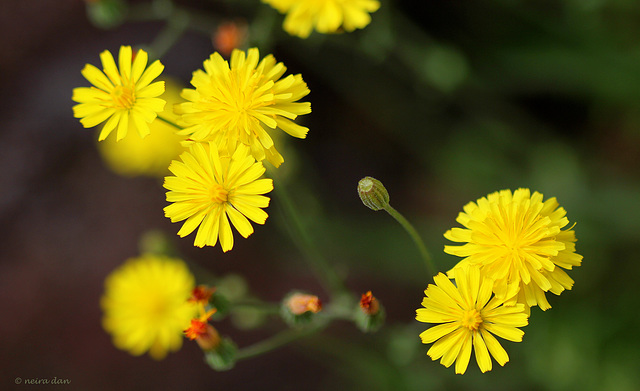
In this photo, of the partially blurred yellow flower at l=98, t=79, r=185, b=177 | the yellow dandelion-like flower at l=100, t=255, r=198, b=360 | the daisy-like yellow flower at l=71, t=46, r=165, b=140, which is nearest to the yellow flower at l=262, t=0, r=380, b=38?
the daisy-like yellow flower at l=71, t=46, r=165, b=140

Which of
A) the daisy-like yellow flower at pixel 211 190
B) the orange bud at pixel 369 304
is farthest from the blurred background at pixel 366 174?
the daisy-like yellow flower at pixel 211 190

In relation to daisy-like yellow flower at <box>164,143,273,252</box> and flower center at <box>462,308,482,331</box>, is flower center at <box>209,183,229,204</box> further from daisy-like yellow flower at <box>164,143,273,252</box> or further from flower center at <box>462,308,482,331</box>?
flower center at <box>462,308,482,331</box>

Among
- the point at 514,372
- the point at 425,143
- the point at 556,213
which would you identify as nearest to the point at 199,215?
the point at 556,213

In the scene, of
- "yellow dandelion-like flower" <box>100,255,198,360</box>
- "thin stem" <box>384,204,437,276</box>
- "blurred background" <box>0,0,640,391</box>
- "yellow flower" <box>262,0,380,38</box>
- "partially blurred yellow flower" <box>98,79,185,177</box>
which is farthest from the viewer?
"partially blurred yellow flower" <box>98,79,185,177</box>

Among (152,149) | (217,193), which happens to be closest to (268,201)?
(217,193)

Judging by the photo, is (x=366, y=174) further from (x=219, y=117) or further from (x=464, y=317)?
(x=464, y=317)

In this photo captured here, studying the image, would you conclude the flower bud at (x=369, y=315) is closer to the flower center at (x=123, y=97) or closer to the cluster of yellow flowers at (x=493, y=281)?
the cluster of yellow flowers at (x=493, y=281)

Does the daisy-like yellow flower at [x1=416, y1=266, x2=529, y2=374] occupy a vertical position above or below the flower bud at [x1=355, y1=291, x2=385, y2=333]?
below
